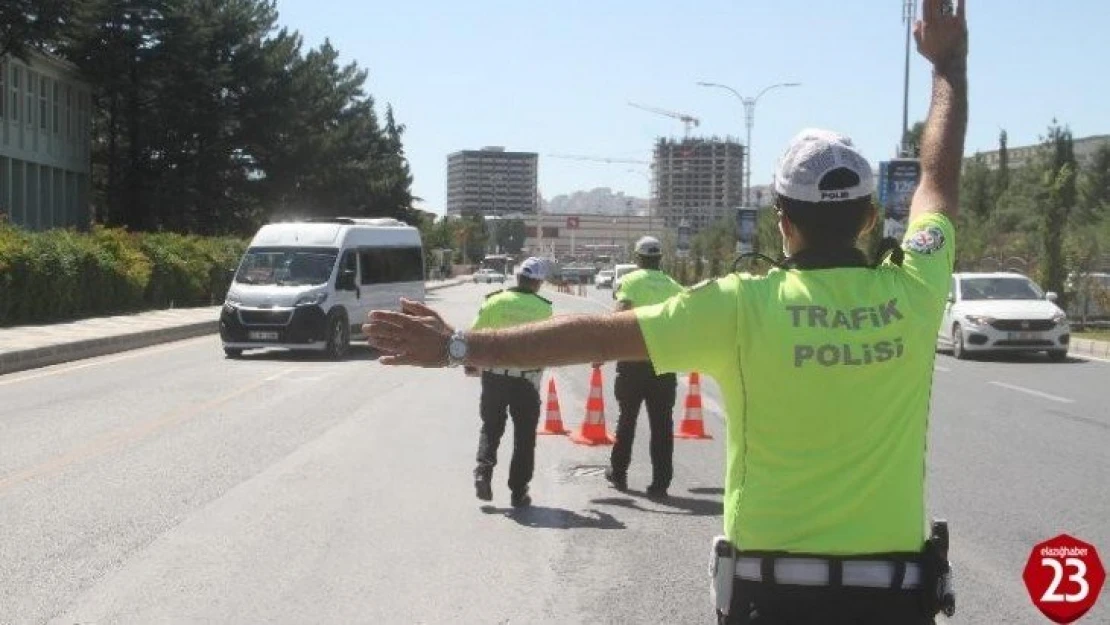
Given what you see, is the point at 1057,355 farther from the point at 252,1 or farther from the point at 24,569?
the point at 252,1

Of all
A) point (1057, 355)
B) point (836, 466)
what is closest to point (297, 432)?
point (836, 466)

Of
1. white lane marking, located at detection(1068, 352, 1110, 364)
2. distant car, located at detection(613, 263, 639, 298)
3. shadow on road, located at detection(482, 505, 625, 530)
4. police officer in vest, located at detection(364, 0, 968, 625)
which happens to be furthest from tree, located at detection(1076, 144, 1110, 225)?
police officer in vest, located at detection(364, 0, 968, 625)

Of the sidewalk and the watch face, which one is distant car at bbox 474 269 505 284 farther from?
the watch face

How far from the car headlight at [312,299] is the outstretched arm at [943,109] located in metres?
20.5

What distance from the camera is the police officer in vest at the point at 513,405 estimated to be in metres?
9.46

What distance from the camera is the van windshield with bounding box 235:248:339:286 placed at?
79.2 feet

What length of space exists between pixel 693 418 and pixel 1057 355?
46.9 feet

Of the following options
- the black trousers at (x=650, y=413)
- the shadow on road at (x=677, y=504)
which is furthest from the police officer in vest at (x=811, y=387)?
the black trousers at (x=650, y=413)

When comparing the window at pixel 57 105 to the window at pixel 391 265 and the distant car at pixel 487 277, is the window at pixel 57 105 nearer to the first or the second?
the window at pixel 391 265

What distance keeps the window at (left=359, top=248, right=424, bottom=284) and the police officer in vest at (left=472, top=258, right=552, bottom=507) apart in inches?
630

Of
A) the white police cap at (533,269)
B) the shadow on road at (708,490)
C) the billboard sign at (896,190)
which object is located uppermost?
the billboard sign at (896,190)

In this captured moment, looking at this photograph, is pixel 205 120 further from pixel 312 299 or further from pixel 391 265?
pixel 312 299

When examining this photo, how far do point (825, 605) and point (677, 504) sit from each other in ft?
22.1

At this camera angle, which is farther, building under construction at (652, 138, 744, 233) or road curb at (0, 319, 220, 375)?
building under construction at (652, 138, 744, 233)
